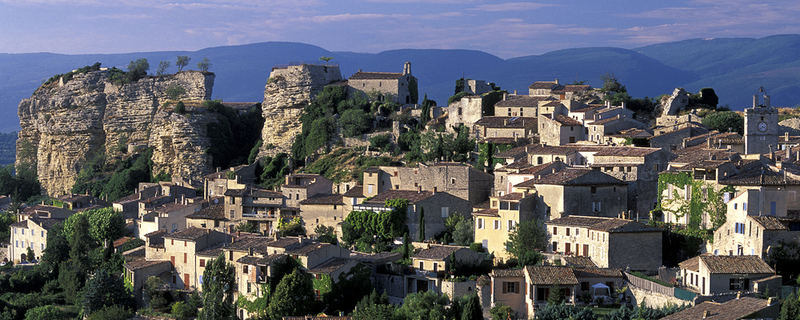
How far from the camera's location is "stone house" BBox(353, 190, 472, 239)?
53.2 metres

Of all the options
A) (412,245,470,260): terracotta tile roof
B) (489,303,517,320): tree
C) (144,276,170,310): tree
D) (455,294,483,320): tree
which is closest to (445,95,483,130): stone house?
(412,245,470,260): terracotta tile roof

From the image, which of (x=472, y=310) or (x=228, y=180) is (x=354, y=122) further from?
(x=472, y=310)

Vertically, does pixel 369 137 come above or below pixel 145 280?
above

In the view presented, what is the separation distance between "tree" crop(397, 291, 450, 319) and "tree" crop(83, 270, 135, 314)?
17.0 m

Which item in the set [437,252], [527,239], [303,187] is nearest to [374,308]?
[437,252]

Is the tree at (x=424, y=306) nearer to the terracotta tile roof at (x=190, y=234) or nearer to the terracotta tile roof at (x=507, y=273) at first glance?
the terracotta tile roof at (x=507, y=273)

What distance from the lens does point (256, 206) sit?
60.9 meters

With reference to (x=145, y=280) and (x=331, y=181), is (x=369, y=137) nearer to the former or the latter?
(x=331, y=181)

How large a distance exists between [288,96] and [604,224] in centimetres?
3746

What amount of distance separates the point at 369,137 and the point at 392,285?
2324 cm

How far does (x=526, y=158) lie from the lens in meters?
56.8

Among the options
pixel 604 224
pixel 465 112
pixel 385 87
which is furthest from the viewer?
pixel 385 87

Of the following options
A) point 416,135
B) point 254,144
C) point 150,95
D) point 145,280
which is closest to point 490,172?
point 416,135

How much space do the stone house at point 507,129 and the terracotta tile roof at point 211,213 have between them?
576 inches
